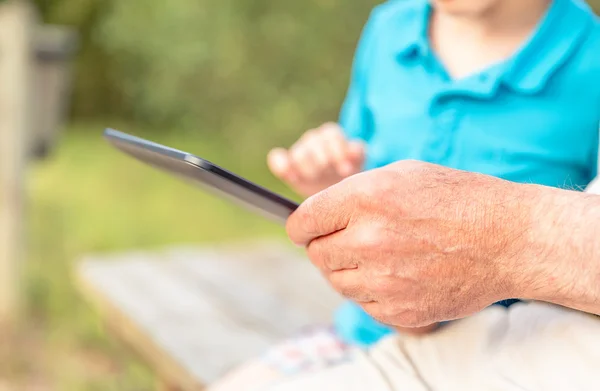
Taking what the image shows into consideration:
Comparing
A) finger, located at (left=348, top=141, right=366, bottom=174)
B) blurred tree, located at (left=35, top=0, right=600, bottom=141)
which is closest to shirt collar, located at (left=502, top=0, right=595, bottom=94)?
finger, located at (left=348, top=141, right=366, bottom=174)

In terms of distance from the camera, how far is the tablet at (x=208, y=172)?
1.02 meters

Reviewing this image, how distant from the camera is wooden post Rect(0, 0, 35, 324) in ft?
11.1

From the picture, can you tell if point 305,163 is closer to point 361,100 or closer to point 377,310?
point 361,100

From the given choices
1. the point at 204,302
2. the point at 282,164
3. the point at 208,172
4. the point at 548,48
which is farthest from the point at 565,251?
A: the point at 204,302

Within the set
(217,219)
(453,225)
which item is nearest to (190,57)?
(217,219)

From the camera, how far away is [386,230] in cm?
104

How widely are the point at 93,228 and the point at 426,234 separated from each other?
14.4ft

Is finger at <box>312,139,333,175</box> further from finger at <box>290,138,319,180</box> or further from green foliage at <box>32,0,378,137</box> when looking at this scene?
green foliage at <box>32,0,378,137</box>

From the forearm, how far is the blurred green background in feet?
9.90

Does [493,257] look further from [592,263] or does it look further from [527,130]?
[527,130]

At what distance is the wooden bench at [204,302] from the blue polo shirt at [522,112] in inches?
26.2

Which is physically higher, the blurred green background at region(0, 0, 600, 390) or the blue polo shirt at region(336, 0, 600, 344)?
the blue polo shirt at region(336, 0, 600, 344)

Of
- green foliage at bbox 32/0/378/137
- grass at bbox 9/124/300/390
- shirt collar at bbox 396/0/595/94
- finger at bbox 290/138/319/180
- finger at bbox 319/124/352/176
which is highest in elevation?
shirt collar at bbox 396/0/595/94

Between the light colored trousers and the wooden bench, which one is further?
the wooden bench
